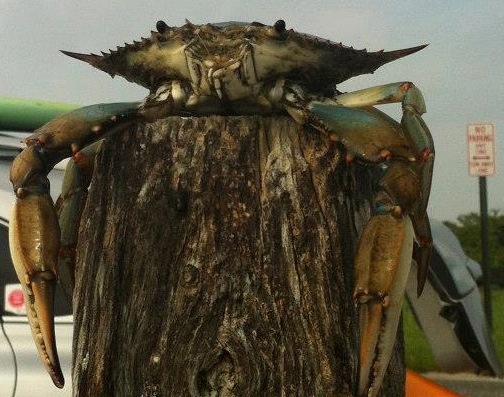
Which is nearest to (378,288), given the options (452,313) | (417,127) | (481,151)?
(417,127)

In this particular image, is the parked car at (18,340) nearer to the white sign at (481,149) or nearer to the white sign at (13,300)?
the white sign at (13,300)

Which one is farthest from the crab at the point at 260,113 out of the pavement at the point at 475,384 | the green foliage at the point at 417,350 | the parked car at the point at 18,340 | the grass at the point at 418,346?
the green foliage at the point at 417,350

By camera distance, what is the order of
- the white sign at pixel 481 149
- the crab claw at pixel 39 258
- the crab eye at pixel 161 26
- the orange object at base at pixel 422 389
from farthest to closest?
1. the white sign at pixel 481 149
2. the orange object at base at pixel 422 389
3. the crab eye at pixel 161 26
4. the crab claw at pixel 39 258

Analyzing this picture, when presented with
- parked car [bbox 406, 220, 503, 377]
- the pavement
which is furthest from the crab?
the pavement

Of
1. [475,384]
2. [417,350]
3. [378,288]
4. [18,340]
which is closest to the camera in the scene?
[378,288]

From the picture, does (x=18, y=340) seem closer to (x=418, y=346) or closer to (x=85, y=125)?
(x=85, y=125)

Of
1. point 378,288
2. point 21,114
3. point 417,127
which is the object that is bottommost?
point 378,288
